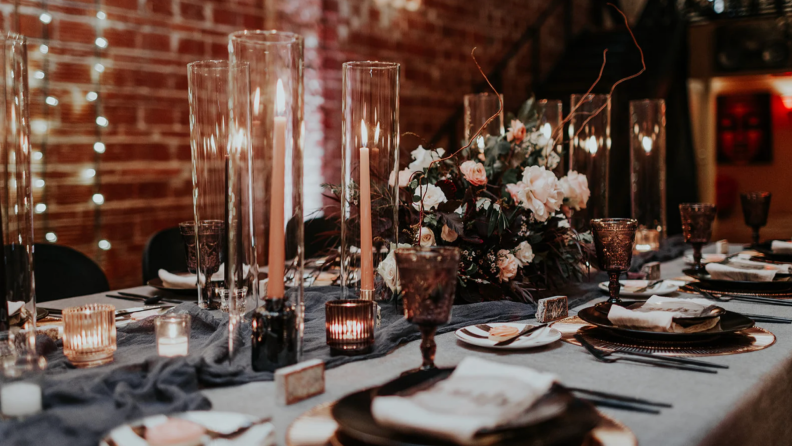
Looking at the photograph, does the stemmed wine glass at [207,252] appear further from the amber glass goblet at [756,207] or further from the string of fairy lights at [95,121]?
the amber glass goblet at [756,207]

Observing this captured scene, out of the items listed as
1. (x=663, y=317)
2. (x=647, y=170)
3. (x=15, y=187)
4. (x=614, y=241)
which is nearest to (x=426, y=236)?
(x=614, y=241)

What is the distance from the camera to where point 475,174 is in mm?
1447

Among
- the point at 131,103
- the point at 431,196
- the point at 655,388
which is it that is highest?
the point at 131,103

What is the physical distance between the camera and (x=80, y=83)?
2666mm

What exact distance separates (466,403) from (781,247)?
1714 mm

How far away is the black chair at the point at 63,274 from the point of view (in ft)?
6.01

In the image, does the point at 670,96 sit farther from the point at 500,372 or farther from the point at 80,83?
the point at 500,372

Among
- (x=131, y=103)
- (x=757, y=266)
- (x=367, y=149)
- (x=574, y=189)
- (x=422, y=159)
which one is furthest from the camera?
(x=131, y=103)

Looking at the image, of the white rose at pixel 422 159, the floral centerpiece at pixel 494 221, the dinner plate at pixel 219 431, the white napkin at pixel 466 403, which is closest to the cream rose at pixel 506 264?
the floral centerpiece at pixel 494 221

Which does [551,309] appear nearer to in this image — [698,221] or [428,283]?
[428,283]

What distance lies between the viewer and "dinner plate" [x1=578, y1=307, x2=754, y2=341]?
1092 millimetres

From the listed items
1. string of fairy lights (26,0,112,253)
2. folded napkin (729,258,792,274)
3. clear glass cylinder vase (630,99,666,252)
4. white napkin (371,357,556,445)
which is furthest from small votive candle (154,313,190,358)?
string of fairy lights (26,0,112,253)

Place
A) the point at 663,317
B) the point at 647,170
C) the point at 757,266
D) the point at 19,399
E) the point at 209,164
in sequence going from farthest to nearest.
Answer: the point at 647,170
the point at 757,266
the point at 209,164
the point at 663,317
the point at 19,399

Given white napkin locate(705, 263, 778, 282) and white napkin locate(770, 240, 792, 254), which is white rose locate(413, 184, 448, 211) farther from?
white napkin locate(770, 240, 792, 254)
